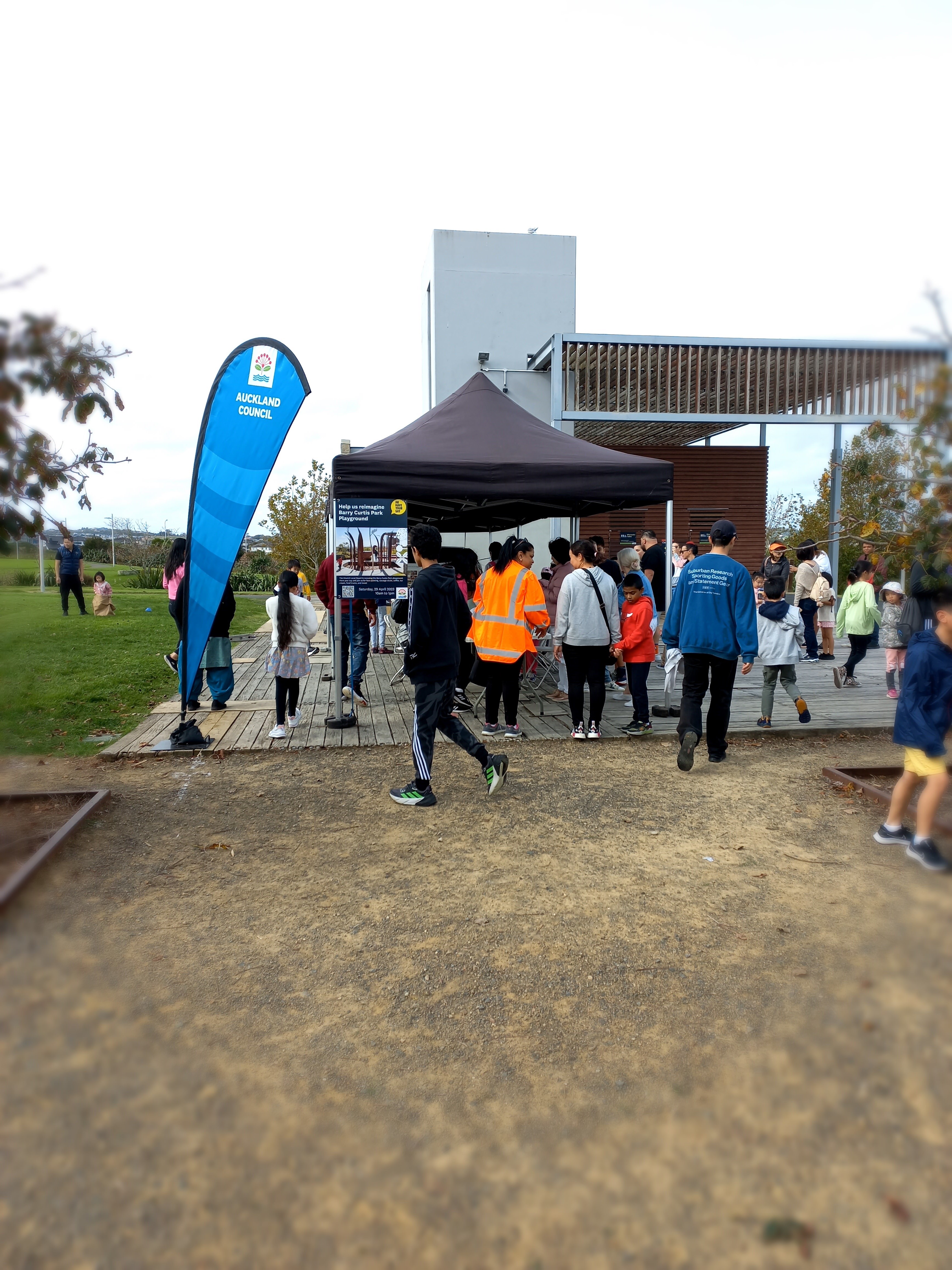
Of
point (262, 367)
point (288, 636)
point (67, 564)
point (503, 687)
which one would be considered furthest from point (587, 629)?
point (67, 564)

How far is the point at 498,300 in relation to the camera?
54.7 ft

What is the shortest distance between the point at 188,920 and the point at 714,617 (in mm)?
4004

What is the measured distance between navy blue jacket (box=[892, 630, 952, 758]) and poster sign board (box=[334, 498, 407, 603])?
169 inches

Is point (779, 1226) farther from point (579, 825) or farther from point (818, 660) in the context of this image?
point (818, 660)

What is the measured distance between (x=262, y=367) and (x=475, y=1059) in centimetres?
494

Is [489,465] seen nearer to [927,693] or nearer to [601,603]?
[601,603]

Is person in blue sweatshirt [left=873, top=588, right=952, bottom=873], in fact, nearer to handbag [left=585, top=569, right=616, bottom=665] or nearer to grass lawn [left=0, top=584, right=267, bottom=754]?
grass lawn [left=0, top=584, right=267, bottom=754]

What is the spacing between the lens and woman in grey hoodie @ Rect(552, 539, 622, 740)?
6527mm

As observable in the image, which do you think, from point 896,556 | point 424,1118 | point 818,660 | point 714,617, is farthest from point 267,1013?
point 818,660

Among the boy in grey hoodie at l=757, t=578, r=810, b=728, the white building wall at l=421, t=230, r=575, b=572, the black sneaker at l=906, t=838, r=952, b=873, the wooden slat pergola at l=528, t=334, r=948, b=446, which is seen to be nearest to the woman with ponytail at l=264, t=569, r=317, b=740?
the boy in grey hoodie at l=757, t=578, r=810, b=728

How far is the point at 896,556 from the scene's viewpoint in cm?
330

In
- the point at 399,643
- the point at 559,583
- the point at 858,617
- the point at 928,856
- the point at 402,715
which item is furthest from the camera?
the point at 399,643

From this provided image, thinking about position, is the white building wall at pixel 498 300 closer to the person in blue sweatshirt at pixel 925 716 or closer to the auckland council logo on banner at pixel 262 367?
→ the auckland council logo on banner at pixel 262 367

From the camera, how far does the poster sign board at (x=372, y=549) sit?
6895mm
